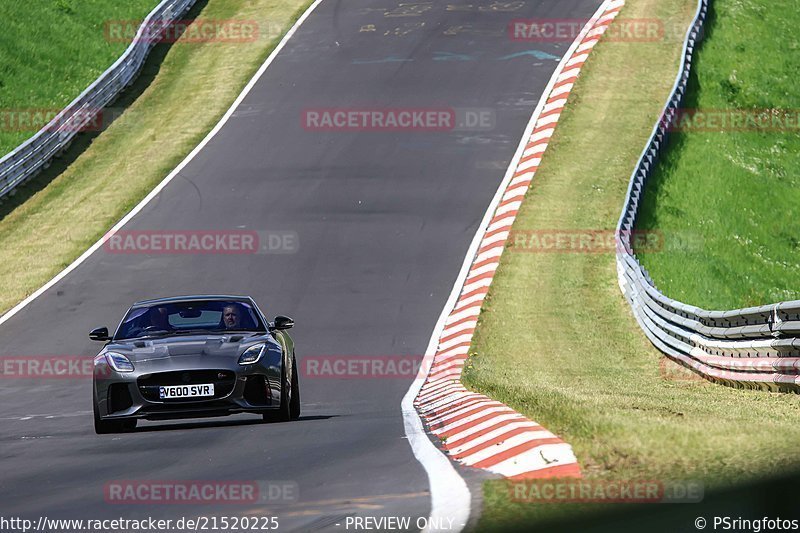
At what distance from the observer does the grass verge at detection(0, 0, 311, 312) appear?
27.9 meters

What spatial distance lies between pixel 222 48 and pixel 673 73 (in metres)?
13.7

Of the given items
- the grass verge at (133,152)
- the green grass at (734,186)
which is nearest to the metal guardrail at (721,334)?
the green grass at (734,186)

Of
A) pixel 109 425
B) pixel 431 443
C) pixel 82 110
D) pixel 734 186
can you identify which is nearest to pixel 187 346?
pixel 109 425

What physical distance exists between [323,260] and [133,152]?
9.74m

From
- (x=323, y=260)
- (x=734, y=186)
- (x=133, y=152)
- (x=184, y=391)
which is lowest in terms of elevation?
(x=734, y=186)

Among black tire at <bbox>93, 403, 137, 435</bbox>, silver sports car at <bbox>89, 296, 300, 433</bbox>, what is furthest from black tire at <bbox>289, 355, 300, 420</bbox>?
black tire at <bbox>93, 403, 137, 435</bbox>

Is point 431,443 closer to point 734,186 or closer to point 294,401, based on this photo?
point 294,401

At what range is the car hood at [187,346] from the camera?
41.8 feet

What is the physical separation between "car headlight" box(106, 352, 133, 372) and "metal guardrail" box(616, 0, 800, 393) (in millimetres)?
6944

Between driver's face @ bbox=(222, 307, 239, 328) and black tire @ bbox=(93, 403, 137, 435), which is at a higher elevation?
driver's face @ bbox=(222, 307, 239, 328)

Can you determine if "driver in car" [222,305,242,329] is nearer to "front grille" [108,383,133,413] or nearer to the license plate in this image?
the license plate

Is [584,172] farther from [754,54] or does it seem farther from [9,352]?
[9,352]

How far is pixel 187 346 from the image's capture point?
1290 centimetres

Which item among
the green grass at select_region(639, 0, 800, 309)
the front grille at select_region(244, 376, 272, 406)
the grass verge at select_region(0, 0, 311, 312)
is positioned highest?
the front grille at select_region(244, 376, 272, 406)
